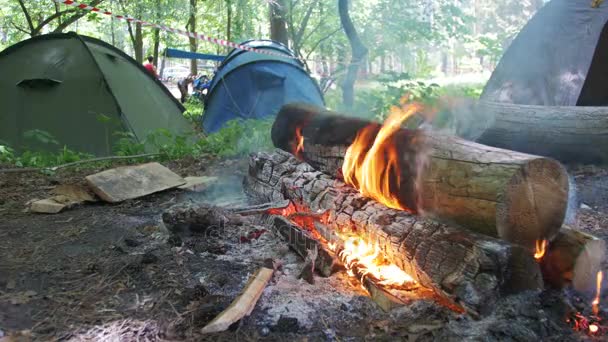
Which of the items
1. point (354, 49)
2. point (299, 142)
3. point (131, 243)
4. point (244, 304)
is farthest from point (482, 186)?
point (354, 49)

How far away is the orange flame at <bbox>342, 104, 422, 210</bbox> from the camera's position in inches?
133

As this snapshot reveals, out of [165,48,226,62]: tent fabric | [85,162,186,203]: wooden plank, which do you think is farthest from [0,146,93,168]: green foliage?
[165,48,226,62]: tent fabric

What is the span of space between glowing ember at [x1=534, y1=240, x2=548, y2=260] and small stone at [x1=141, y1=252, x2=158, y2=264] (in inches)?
98.9

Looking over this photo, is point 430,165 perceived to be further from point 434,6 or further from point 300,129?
point 434,6

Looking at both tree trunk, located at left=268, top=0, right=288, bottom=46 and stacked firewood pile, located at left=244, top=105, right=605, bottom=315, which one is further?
tree trunk, located at left=268, top=0, right=288, bottom=46

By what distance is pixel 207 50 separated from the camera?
29.9 metres

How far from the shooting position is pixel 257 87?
971cm

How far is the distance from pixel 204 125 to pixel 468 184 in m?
8.41

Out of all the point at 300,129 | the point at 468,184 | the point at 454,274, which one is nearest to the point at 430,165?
the point at 468,184

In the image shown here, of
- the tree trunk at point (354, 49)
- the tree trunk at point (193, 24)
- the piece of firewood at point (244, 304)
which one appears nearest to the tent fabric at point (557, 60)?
the tree trunk at point (354, 49)

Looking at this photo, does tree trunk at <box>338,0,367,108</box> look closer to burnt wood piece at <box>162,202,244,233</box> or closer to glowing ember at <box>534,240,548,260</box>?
burnt wood piece at <box>162,202,244,233</box>

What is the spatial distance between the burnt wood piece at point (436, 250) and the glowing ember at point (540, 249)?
25 centimetres

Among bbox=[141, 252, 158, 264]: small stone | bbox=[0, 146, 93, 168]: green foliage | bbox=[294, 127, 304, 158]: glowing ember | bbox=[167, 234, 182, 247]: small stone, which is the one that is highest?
bbox=[294, 127, 304, 158]: glowing ember

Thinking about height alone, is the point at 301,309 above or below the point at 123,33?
below
